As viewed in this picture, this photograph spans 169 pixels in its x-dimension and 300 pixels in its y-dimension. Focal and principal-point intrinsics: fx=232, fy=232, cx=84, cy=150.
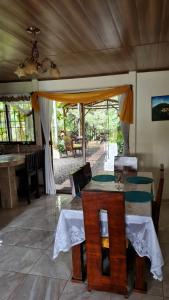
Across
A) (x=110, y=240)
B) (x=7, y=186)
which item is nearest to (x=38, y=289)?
(x=110, y=240)

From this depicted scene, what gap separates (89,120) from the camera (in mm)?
4887

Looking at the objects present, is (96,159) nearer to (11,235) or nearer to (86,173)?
(86,173)

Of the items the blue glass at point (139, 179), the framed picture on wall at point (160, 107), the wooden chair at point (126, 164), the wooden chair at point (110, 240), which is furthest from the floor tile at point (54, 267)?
the framed picture on wall at point (160, 107)

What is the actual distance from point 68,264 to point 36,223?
1.15 metres

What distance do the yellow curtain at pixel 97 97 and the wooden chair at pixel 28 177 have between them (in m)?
1.07

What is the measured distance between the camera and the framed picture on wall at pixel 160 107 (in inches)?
159

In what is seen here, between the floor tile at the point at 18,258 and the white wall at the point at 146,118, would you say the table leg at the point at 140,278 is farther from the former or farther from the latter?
the white wall at the point at 146,118

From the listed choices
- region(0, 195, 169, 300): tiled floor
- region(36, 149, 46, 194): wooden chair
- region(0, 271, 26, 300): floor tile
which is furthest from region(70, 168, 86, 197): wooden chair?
region(36, 149, 46, 194): wooden chair

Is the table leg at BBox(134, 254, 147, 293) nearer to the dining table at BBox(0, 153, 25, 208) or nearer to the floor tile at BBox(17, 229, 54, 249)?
the floor tile at BBox(17, 229, 54, 249)

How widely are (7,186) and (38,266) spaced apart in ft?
6.40

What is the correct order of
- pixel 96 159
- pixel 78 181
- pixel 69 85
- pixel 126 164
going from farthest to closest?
pixel 96 159
pixel 69 85
pixel 126 164
pixel 78 181

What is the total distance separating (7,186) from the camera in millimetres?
4086

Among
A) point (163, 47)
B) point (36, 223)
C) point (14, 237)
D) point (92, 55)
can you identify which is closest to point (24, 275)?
point (14, 237)

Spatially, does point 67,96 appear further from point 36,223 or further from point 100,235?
point 100,235
